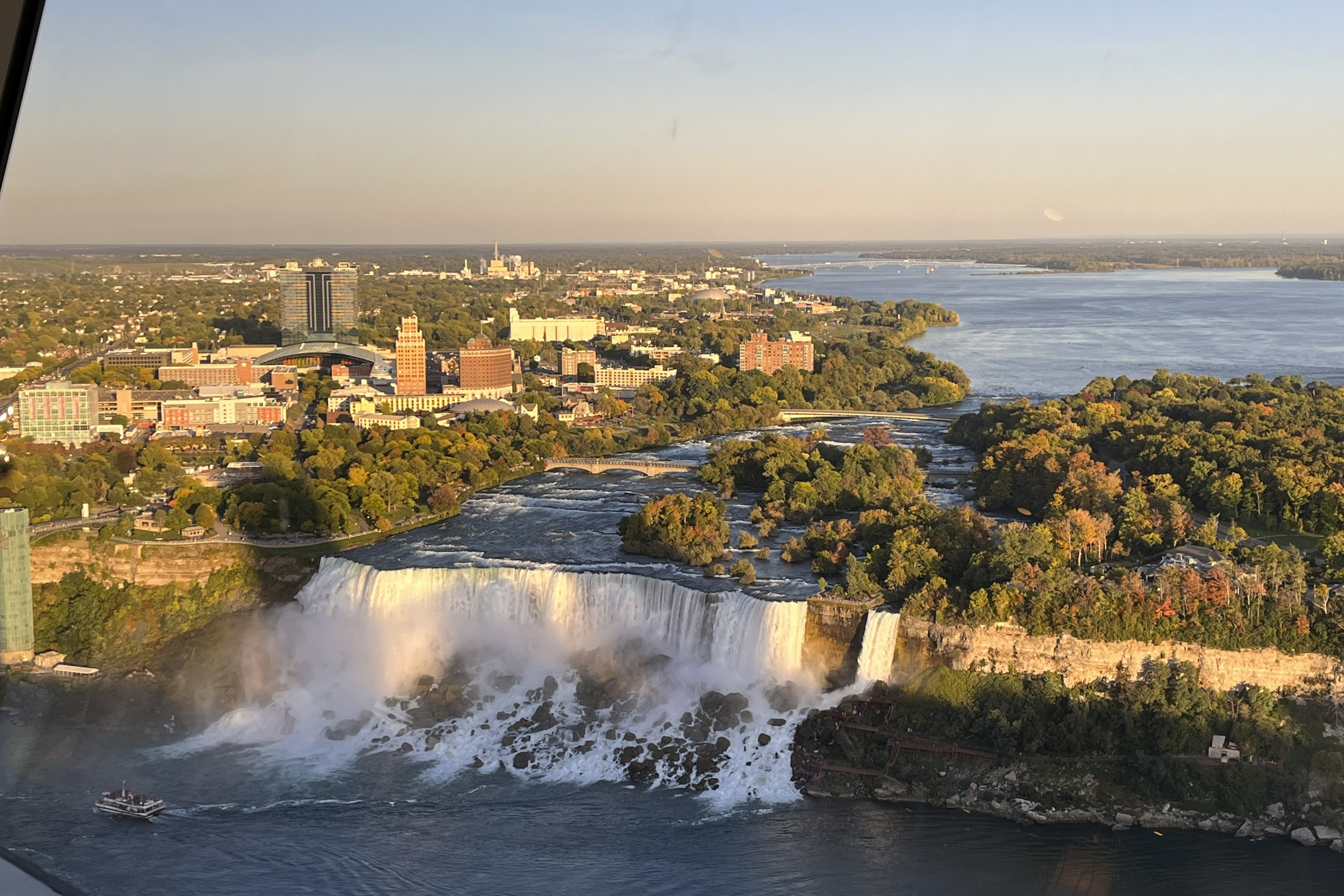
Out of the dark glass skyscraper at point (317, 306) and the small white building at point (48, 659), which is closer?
the small white building at point (48, 659)

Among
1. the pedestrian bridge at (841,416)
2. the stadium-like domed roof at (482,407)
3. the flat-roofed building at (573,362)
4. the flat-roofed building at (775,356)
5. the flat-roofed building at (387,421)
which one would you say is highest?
the flat-roofed building at (775,356)

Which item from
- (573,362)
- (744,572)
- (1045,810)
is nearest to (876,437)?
(744,572)

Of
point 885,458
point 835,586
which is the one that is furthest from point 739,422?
point 835,586

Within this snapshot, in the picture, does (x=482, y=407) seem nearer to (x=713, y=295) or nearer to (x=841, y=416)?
(x=841, y=416)

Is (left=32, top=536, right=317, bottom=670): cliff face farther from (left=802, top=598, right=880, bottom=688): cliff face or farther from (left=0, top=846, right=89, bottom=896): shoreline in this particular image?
(left=0, top=846, right=89, bottom=896): shoreline

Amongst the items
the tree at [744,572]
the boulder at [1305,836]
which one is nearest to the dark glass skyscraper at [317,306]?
the tree at [744,572]

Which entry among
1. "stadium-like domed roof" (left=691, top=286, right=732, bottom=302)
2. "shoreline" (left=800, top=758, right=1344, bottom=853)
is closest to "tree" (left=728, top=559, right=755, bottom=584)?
"shoreline" (left=800, top=758, right=1344, bottom=853)

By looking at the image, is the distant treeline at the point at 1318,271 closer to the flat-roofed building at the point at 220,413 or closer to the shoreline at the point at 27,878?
the flat-roofed building at the point at 220,413
